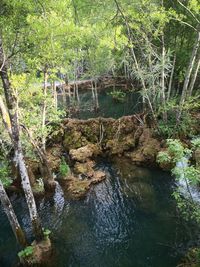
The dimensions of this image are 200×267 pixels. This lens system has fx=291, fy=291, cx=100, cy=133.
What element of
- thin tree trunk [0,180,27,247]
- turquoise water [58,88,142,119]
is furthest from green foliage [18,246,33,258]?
turquoise water [58,88,142,119]

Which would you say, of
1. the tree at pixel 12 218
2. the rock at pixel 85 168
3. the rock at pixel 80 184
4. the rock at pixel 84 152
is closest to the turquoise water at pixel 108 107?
the rock at pixel 84 152

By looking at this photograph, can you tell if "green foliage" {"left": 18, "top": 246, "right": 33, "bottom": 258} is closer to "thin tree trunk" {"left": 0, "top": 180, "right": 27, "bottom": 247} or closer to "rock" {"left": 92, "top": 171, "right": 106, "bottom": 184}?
"thin tree trunk" {"left": 0, "top": 180, "right": 27, "bottom": 247}

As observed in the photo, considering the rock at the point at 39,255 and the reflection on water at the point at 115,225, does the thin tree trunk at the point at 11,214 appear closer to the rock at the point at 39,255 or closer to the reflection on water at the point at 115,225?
the rock at the point at 39,255

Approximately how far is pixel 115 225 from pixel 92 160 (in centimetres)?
668

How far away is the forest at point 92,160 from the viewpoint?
1018 centimetres

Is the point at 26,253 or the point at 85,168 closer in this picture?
the point at 26,253

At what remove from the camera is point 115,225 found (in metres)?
12.8

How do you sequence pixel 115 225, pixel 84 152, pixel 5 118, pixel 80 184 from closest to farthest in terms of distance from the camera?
1. pixel 5 118
2. pixel 115 225
3. pixel 80 184
4. pixel 84 152

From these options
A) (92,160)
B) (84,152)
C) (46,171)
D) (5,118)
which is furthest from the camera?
(92,160)

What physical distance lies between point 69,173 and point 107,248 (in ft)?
20.9

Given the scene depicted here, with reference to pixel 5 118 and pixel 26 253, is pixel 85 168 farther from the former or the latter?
pixel 5 118

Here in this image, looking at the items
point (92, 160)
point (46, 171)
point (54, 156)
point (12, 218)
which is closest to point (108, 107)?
point (92, 160)

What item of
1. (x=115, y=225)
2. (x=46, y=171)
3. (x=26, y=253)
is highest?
(x=26, y=253)

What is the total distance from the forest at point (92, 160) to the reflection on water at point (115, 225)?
1.9 inches
